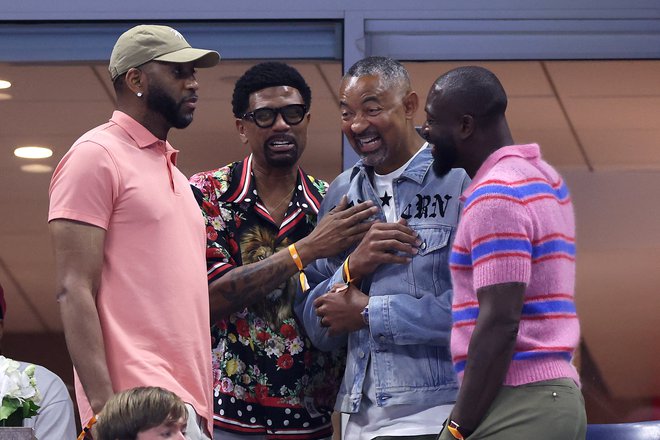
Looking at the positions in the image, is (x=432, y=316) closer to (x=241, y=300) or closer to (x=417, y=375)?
(x=417, y=375)

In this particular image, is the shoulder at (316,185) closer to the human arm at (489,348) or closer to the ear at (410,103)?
the ear at (410,103)

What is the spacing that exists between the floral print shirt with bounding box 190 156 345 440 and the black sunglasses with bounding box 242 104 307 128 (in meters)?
0.21

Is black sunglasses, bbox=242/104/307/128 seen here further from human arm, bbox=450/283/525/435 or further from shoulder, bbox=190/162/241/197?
human arm, bbox=450/283/525/435

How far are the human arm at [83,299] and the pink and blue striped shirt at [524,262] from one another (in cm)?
103

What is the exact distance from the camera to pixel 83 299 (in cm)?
375

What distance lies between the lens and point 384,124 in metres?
4.38

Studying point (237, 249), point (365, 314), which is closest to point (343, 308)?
point (365, 314)

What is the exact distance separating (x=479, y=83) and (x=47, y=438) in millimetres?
2594

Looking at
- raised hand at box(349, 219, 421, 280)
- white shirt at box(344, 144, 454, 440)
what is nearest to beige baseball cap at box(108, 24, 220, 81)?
raised hand at box(349, 219, 421, 280)

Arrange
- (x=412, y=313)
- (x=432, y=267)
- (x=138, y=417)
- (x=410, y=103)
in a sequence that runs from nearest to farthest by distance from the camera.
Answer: (x=138, y=417)
(x=412, y=313)
(x=432, y=267)
(x=410, y=103)

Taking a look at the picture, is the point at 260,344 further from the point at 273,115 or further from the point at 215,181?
the point at 273,115

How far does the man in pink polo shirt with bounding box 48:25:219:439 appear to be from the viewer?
3775mm

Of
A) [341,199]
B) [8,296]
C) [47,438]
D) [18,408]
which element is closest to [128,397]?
[18,408]

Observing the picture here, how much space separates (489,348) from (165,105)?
4.66ft
